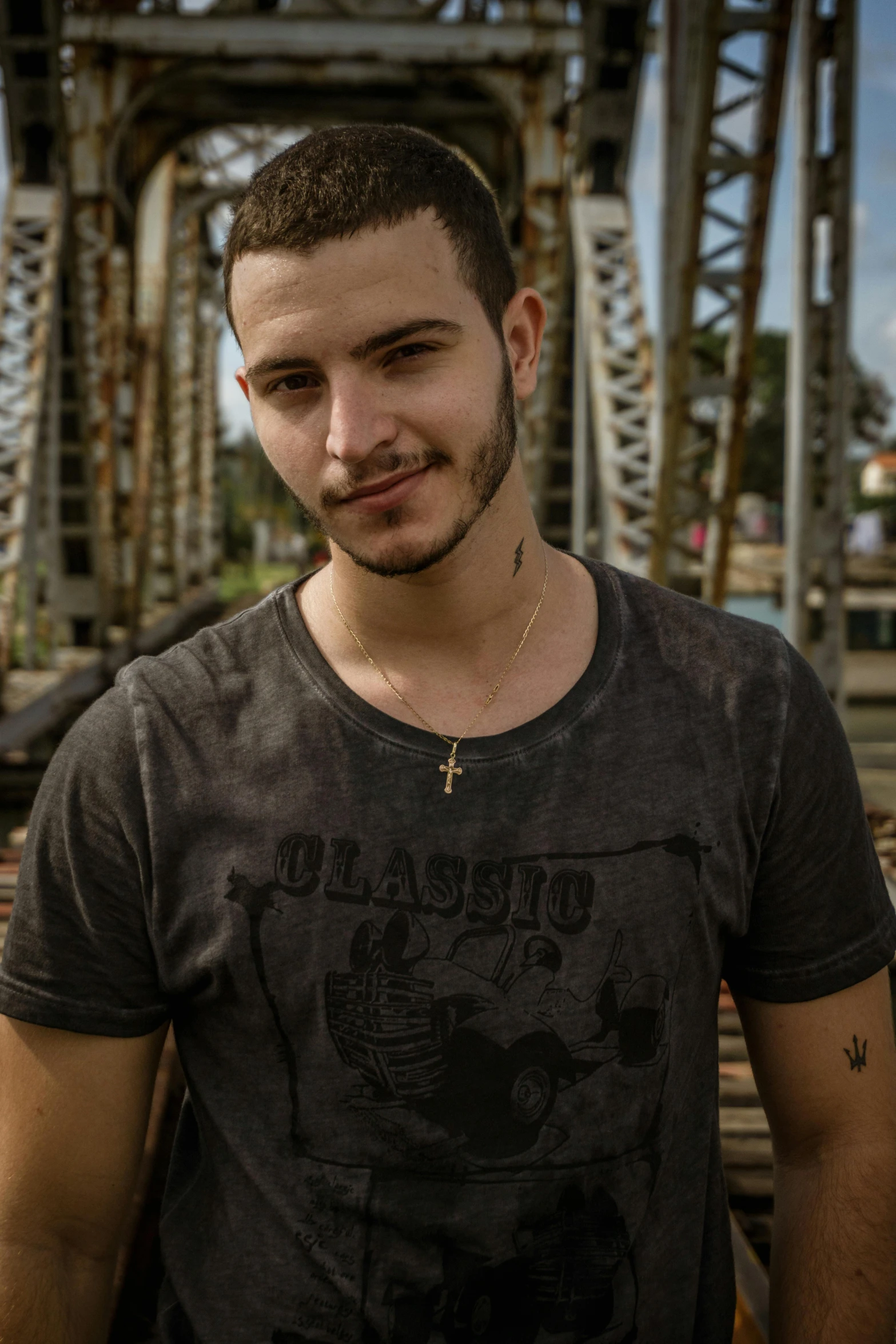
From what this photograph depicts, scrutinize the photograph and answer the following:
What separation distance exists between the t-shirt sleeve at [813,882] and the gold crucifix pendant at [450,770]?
0.45m

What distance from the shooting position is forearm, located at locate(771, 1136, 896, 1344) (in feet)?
5.41

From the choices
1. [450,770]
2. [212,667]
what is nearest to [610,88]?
[212,667]

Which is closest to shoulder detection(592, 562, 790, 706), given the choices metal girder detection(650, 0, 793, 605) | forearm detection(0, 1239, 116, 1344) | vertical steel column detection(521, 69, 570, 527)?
forearm detection(0, 1239, 116, 1344)

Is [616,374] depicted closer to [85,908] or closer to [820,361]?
[820,361]

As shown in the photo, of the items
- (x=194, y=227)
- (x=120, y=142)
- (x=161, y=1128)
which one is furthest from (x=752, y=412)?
(x=161, y=1128)

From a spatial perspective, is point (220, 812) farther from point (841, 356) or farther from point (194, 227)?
point (194, 227)

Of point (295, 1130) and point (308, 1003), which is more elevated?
point (308, 1003)

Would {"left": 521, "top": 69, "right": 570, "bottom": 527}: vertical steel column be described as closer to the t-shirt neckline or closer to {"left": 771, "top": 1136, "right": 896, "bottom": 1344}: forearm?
the t-shirt neckline

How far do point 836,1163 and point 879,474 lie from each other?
9395 centimetres

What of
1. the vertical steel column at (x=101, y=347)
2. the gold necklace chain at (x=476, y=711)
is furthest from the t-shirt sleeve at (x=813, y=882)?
the vertical steel column at (x=101, y=347)

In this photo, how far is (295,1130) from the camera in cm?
157

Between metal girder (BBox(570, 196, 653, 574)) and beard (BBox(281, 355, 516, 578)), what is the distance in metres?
5.72

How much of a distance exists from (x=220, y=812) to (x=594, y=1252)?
0.79 metres

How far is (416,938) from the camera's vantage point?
1.55 metres
